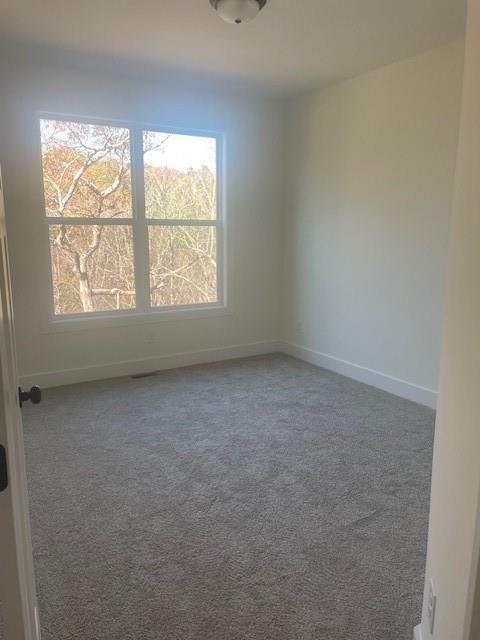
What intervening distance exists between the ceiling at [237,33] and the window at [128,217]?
743mm

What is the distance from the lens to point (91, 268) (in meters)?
4.17

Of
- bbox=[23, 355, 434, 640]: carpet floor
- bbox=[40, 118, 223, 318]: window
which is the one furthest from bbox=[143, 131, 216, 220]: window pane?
bbox=[23, 355, 434, 640]: carpet floor

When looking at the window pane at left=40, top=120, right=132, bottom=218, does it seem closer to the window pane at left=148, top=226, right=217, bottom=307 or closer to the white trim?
the window pane at left=148, top=226, right=217, bottom=307

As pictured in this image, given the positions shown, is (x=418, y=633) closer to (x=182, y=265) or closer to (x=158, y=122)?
(x=182, y=265)

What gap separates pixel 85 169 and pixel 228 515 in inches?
127

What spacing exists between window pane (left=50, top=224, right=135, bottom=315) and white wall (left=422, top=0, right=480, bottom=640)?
3.53 m

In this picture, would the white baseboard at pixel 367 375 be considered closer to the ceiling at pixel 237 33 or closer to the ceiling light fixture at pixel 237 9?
the ceiling at pixel 237 33

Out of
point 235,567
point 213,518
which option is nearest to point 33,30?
point 213,518

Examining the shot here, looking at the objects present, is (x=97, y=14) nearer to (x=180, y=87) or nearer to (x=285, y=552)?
(x=180, y=87)

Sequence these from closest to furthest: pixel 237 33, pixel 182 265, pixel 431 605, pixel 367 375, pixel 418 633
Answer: pixel 431 605 → pixel 418 633 → pixel 237 33 → pixel 367 375 → pixel 182 265

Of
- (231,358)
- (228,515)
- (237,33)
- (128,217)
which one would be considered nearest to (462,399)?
(228,515)

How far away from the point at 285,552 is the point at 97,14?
3.18m

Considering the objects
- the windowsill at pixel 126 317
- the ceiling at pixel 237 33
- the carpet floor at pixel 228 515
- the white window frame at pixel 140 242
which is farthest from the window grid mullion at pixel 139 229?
the carpet floor at pixel 228 515

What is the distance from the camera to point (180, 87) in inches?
165
